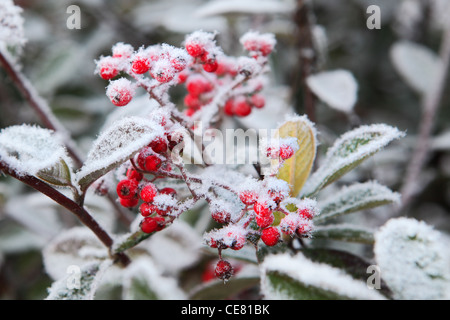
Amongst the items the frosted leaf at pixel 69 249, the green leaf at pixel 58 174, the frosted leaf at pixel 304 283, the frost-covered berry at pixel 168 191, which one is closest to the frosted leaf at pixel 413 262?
the frosted leaf at pixel 304 283

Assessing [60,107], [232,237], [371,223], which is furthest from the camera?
[60,107]

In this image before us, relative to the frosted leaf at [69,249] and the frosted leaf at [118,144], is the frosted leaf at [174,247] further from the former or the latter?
the frosted leaf at [118,144]

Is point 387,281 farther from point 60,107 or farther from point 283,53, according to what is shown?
point 283,53

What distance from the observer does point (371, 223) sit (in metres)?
1.74

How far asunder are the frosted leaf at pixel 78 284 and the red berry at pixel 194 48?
20.0 inches

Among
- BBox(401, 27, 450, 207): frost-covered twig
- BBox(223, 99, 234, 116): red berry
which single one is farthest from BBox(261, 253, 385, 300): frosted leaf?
BBox(401, 27, 450, 207): frost-covered twig

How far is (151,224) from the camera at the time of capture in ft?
2.97

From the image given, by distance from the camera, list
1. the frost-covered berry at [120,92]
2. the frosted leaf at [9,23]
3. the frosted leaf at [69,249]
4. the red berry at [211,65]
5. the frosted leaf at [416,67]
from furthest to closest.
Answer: the frosted leaf at [416,67] < the frosted leaf at [69,249] < the frosted leaf at [9,23] < the red berry at [211,65] < the frost-covered berry at [120,92]

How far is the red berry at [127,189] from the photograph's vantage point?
0.90 meters

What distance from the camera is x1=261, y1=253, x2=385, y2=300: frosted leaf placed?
33.0 inches

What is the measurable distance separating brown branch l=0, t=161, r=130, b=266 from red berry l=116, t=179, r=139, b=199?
3.7 inches

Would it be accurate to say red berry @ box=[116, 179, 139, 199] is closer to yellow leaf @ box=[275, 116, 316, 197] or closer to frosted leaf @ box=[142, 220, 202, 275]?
yellow leaf @ box=[275, 116, 316, 197]

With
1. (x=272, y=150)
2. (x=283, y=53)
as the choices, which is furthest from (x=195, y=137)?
(x=283, y=53)

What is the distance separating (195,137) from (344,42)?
2102mm
